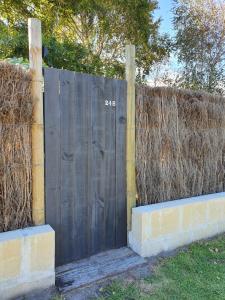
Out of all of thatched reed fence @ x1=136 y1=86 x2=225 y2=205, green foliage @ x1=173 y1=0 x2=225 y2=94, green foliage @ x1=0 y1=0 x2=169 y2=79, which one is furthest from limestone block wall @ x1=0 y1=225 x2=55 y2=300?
green foliage @ x1=173 y1=0 x2=225 y2=94

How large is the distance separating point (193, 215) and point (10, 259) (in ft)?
7.24

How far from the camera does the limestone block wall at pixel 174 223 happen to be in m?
3.04

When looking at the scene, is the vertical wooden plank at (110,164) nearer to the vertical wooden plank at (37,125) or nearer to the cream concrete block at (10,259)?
the vertical wooden plank at (37,125)

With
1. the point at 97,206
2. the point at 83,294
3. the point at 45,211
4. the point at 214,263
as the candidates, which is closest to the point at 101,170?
the point at 97,206

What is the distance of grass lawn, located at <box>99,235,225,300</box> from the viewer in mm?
2436

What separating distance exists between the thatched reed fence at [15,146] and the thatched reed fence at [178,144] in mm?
1311

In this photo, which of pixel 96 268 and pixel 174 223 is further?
pixel 174 223

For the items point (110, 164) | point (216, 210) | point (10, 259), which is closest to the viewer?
point (10, 259)

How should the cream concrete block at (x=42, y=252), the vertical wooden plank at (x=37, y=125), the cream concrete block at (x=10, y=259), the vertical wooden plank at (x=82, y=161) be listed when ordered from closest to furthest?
the cream concrete block at (x=10, y=259)
the cream concrete block at (x=42, y=252)
the vertical wooden plank at (x=37, y=125)
the vertical wooden plank at (x=82, y=161)

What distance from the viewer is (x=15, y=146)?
95.0 inches

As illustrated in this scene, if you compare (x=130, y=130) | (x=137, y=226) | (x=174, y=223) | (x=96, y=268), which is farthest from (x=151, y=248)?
(x=130, y=130)

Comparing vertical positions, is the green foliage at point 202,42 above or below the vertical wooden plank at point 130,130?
above

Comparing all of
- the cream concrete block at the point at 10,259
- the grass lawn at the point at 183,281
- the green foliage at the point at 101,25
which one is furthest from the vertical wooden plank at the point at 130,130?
the green foliage at the point at 101,25

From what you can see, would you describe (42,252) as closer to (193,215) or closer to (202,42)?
(193,215)
